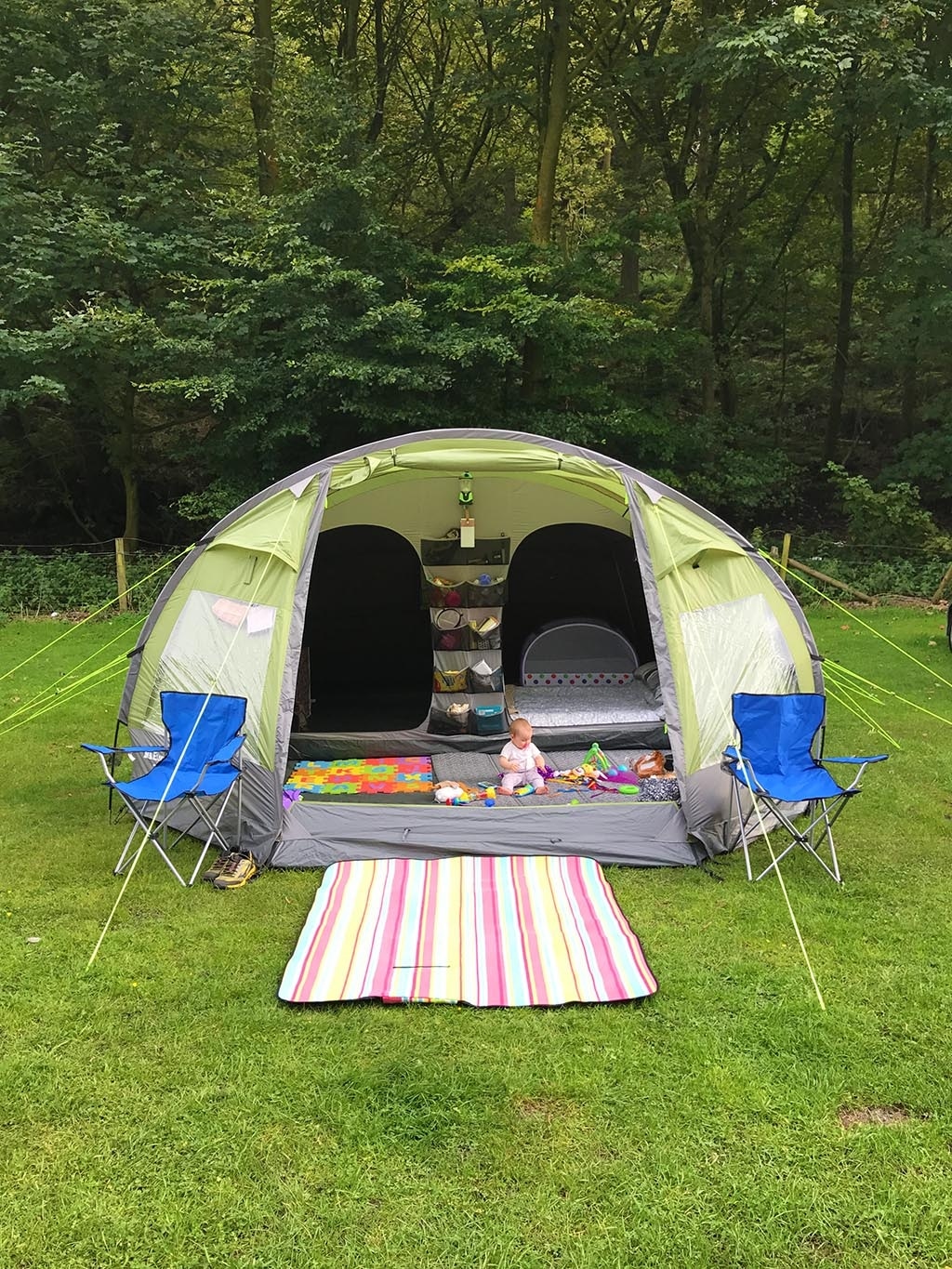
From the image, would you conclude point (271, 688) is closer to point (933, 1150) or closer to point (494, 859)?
point (494, 859)

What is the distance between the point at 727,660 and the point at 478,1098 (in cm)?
252

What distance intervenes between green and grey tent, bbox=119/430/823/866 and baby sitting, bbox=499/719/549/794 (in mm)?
237

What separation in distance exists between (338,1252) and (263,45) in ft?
39.3

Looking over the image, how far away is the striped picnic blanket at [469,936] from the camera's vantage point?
308 centimetres

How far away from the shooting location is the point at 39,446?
11.7 meters

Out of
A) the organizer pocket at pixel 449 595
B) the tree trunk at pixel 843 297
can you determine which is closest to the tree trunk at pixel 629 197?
A: the tree trunk at pixel 843 297

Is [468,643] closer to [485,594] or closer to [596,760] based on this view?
[485,594]

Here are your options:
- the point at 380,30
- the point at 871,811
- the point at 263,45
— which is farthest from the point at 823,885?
the point at 380,30

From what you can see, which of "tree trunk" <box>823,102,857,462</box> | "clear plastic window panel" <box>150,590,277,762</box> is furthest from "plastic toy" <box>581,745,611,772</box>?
"tree trunk" <box>823,102,857,462</box>

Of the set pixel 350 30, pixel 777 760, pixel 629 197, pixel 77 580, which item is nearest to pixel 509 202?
pixel 629 197

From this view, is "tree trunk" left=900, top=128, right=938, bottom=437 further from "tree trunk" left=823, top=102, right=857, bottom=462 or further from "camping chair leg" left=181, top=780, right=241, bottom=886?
"camping chair leg" left=181, top=780, right=241, bottom=886

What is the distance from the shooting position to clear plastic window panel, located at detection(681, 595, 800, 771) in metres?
4.21

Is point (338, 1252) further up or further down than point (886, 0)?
further down

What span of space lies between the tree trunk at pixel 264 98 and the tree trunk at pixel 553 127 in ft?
10.3
